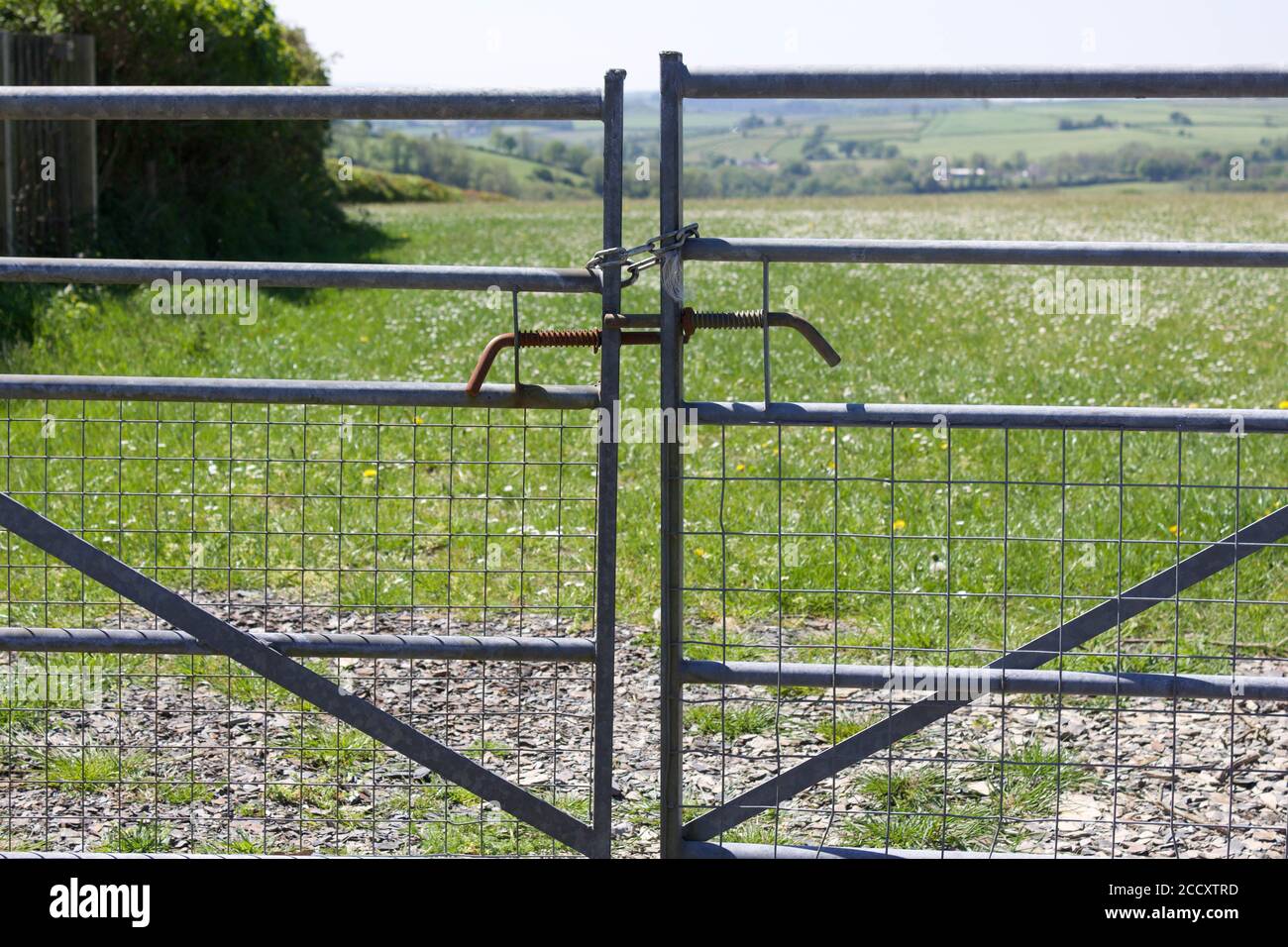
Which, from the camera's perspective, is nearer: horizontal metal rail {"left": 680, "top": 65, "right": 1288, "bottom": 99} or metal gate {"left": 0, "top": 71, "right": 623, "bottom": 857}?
horizontal metal rail {"left": 680, "top": 65, "right": 1288, "bottom": 99}

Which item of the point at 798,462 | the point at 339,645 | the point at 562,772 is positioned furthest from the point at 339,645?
the point at 798,462

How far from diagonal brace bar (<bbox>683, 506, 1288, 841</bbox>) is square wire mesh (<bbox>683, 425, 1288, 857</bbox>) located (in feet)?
0.27

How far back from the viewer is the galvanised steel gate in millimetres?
3127

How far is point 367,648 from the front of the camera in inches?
135

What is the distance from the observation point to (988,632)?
5645mm

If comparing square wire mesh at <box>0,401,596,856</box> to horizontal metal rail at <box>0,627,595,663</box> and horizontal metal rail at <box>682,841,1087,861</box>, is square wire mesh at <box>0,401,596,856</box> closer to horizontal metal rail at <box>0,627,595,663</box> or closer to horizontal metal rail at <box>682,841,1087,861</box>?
horizontal metal rail at <box>0,627,595,663</box>

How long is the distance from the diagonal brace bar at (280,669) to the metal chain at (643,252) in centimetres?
111

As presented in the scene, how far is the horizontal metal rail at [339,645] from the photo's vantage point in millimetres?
3367

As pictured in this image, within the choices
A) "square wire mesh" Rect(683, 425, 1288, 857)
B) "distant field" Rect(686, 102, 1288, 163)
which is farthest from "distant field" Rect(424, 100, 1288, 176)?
"square wire mesh" Rect(683, 425, 1288, 857)

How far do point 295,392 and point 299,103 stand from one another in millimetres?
638
